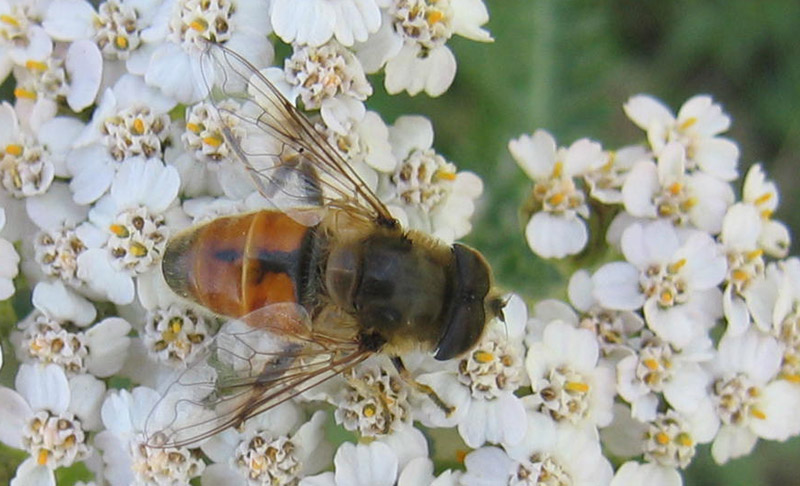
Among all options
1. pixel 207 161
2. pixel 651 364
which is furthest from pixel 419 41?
pixel 651 364

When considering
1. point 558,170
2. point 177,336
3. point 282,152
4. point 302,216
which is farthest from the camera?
point 558,170

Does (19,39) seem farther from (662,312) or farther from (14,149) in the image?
(662,312)

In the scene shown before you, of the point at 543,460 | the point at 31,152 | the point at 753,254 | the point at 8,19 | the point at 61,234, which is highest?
the point at 753,254

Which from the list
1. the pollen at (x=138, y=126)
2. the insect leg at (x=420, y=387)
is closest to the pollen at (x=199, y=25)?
the pollen at (x=138, y=126)

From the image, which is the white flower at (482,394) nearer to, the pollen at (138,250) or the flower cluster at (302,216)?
the flower cluster at (302,216)

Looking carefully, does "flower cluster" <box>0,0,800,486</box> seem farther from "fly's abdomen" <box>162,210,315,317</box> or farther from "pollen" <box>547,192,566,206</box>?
"fly's abdomen" <box>162,210,315,317</box>

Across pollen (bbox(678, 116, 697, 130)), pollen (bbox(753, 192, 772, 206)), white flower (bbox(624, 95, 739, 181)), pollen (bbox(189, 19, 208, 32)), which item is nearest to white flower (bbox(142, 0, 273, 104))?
pollen (bbox(189, 19, 208, 32))
